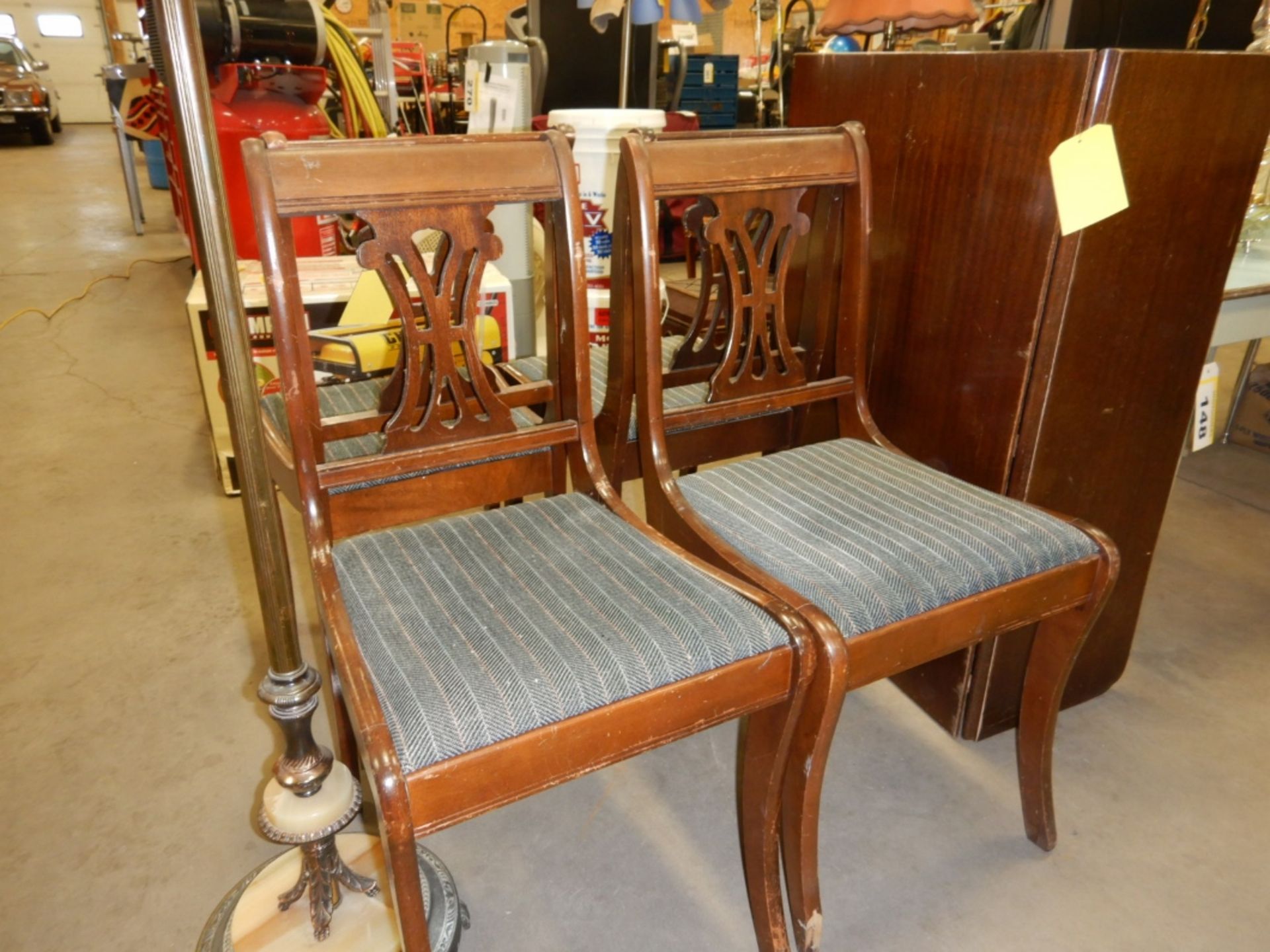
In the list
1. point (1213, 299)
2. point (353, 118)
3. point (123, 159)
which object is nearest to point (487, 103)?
point (353, 118)

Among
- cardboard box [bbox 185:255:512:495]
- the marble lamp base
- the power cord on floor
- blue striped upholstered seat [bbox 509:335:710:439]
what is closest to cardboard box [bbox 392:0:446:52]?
the power cord on floor

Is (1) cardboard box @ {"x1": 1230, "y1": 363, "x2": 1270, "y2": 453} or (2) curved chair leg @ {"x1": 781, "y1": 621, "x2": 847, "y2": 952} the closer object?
(2) curved chair leg @ {"x1": 781, "y1": 621, "x2": 847, "y2": 952}

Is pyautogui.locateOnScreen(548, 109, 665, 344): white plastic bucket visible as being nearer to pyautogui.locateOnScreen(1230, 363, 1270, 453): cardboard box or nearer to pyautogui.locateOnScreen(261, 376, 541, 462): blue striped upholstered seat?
pyautogui.locateOnScreen(261, 376, 541, 462): blue striped upholstered seat

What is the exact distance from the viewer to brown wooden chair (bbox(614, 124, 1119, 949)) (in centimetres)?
95

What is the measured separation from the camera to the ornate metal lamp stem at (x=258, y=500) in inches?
24.2

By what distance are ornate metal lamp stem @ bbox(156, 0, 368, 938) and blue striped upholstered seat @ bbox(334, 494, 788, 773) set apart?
0.09 m

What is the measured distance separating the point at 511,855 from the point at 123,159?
4.93 meters

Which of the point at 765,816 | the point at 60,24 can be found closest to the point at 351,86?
the point at 765,816

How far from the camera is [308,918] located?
1.04 meters

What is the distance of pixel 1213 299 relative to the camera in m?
1.22

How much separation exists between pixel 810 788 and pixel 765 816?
71mm

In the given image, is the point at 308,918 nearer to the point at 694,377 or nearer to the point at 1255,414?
the point at 694,377

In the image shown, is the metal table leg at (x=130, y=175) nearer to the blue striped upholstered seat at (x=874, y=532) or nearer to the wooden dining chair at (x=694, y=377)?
the wooden dining chair at (x=694, y=377)

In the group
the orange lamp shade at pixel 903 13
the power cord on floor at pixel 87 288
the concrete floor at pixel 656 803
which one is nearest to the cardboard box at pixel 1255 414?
the concrete floor at pixel 656 803
